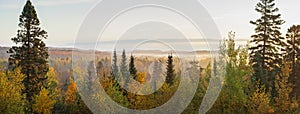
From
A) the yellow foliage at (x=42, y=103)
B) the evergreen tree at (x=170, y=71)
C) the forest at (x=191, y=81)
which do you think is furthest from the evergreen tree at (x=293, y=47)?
the yellow foliage at (x=42, y=103)

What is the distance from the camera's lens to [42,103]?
4062cm

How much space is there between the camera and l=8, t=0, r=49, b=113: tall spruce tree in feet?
133

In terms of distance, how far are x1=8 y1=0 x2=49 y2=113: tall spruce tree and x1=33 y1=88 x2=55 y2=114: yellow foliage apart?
0.62 metres

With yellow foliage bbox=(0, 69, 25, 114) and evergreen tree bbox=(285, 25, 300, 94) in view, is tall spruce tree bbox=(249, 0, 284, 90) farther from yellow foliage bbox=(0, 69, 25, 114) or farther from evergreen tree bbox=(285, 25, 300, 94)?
yellow foliage bbox=(0, 69, 25, 114)

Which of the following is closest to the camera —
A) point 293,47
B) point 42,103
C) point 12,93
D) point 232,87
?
point 232,87

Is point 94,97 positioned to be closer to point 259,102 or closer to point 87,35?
point 87,35

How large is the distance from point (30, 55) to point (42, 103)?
4.73 meters

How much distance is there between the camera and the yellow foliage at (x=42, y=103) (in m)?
40.1

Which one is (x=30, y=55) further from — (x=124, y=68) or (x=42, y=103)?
(x=124, y=68)

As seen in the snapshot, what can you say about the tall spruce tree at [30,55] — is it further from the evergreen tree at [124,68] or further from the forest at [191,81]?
the evergreen tree at [124,68]

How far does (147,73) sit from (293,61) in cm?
2594

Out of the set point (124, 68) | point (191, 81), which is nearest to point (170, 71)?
point (124, 68)

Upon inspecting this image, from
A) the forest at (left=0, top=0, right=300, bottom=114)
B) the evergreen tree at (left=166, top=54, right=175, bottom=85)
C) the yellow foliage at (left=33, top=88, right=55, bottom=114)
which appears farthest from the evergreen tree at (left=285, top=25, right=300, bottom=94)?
the yellow foliage at (left=33, top=88, right=55, bottom=114)

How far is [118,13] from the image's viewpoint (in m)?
30.3
